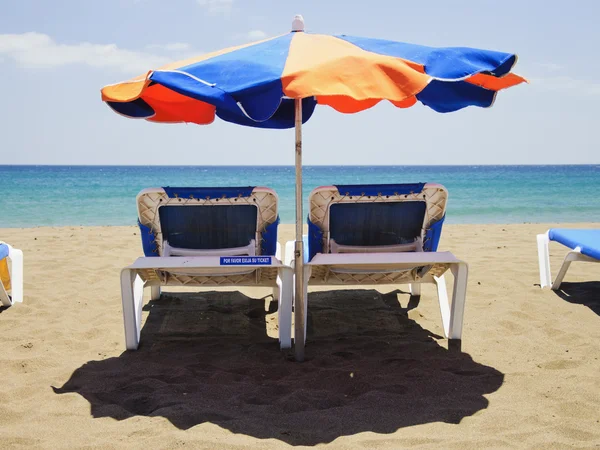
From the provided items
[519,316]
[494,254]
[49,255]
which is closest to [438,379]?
[519,316]

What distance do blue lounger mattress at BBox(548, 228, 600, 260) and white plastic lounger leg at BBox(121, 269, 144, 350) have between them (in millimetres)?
3540

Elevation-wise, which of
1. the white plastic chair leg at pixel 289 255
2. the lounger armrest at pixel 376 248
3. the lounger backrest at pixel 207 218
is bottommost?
the white plastic chair leg at pixel 289 255

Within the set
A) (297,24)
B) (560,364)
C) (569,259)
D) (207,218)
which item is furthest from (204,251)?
(569,259)

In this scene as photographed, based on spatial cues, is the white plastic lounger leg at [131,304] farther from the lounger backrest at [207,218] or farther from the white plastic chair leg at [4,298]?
the white plastic chair leg at [4,298]

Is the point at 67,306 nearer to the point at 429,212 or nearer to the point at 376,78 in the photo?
the point at 429,212

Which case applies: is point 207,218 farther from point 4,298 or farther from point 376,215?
point 4,298

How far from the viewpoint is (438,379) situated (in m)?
3.44

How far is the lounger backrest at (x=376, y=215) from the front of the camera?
3.92 metres

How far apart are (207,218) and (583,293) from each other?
3507 mm

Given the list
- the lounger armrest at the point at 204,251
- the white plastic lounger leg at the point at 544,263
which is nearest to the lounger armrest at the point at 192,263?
the lounger armrest at the point at 204,251

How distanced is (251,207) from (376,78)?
5.01 ft

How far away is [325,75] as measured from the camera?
2.87 metres

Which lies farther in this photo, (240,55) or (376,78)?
(240,55)

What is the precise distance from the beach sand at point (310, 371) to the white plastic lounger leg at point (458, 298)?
0.52ft
